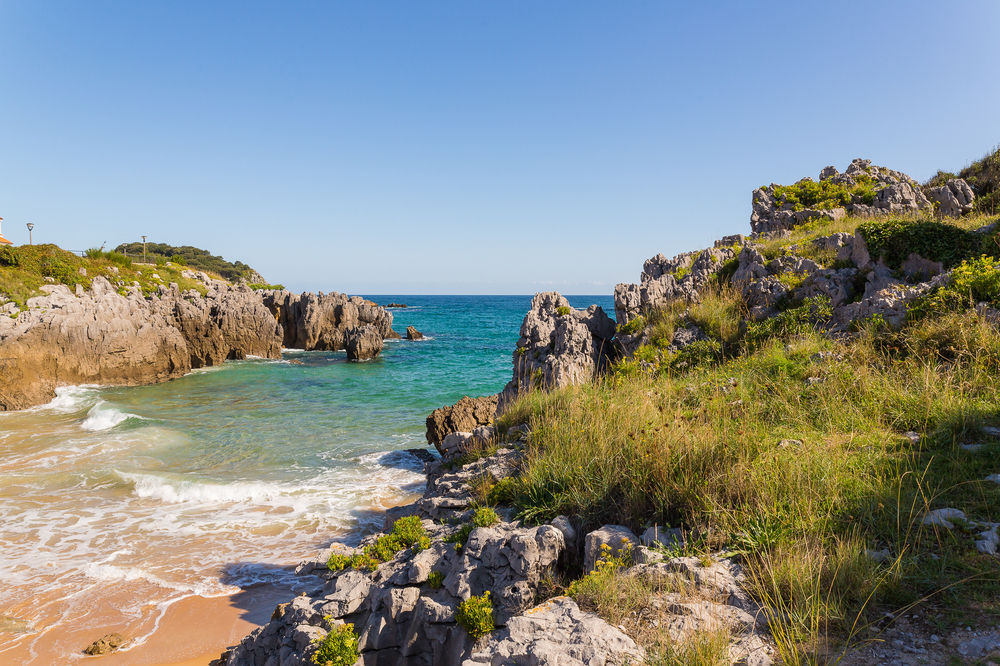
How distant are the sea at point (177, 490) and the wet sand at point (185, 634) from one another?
154 millimetres

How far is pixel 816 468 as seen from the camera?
4.79 m

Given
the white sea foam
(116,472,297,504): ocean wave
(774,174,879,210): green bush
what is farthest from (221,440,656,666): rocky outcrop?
the white sea foam

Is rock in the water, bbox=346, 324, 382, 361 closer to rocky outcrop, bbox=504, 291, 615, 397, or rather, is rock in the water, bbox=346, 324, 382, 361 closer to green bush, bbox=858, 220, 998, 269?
rocky outcrop, bbox=504, 291, 615, 397

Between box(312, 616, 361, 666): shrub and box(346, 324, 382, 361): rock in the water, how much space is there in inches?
1517

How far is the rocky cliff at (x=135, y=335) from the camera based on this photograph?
25.1 m

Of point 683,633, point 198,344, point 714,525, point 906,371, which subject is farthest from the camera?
point 198,344

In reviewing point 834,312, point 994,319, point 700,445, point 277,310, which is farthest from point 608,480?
point 277,310

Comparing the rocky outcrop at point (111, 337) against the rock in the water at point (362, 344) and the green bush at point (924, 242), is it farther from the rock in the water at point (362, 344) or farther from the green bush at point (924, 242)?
the green bush at point (924, 242)

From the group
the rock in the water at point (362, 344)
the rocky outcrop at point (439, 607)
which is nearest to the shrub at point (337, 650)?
the rocky outcrop at point (439, 607)

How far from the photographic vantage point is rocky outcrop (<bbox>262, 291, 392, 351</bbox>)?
49.0 metres

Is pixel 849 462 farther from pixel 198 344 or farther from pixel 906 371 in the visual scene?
pixel 198 344

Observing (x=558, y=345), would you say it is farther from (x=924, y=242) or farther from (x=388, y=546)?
(x=924, y=242)

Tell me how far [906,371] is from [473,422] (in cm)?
1200

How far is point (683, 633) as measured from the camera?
3312mm
